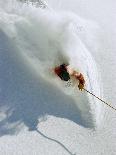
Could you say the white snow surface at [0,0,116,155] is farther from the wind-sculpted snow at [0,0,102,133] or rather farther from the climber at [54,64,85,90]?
the climber at [54,64,85,90]

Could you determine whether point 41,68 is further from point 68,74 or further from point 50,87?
point 68,74

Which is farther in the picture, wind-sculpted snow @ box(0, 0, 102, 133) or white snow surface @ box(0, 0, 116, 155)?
wind-sculpted snow @ box(0, 0, 102, 133)

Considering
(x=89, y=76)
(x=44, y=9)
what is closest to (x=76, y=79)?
(x=89, y=76)

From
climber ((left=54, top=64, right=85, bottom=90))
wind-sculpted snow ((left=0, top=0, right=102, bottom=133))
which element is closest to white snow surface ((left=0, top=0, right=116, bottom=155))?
wind-sculpted snow ((left=0, top=0, right=102, bottom=133))

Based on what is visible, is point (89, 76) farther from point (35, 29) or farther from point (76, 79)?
point (35, 29)

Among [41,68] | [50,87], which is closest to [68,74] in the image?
[50,87]

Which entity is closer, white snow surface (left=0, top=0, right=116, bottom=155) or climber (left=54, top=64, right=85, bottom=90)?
white snow surface (left=0, top=0, right=116, bottom=155)
